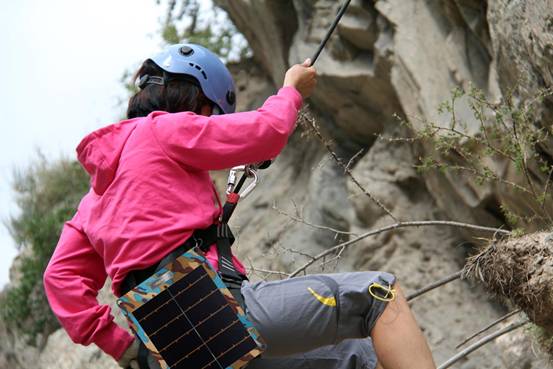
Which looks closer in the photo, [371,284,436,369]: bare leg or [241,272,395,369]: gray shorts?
[371,284,436,369]: bare leg

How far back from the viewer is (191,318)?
388 cm

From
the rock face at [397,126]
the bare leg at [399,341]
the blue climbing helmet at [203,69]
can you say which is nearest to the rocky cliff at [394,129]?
the rock face at [397,126]

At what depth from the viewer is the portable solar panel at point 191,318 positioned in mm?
3838

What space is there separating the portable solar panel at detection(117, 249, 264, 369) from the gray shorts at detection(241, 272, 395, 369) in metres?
0.08

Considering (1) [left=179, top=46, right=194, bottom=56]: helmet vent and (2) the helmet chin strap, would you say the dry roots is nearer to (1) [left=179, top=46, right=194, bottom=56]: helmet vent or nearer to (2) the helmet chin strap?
(2) the helmet chin strap

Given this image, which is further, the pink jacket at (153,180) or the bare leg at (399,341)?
the pink jacket at (153,180)

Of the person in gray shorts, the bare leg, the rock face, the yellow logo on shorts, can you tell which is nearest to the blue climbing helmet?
the person in gray shorts

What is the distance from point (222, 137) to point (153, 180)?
309 mm

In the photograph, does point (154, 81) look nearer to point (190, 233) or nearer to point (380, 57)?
point (190, 233)

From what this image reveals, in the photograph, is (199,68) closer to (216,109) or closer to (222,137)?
(216,109)

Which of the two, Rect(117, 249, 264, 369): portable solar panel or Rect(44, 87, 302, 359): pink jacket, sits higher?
Rect(44, 87, 302, 359): pink jacket

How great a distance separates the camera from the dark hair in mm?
4344

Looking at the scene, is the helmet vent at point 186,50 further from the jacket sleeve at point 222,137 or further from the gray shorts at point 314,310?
the gray shorts at point 314,310

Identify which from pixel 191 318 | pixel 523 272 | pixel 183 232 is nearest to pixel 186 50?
pixel 183 232
